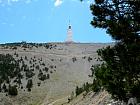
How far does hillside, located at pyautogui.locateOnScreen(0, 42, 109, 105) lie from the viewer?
52.9 meters

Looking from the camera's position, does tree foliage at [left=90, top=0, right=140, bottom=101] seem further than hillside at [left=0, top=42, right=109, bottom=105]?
No

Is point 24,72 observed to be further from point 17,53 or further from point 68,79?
point 17,53

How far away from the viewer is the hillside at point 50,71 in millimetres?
52888

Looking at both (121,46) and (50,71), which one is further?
(50,71)

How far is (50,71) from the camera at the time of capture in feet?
224

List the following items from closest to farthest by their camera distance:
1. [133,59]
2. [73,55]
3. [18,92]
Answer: [133,59], [18,92], [73,55]

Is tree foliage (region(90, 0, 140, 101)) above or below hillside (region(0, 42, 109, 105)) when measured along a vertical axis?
above

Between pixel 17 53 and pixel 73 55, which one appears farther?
pixel 73 55

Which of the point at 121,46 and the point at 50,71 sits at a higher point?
the point at 121,46

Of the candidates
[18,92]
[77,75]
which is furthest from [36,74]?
[18,92]

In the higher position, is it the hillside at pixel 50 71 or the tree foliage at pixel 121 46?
the tree foliage at pixel 121 46

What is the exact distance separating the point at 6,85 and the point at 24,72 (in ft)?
26.2

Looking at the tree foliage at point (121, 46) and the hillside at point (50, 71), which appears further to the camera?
the hillside at point (50, 71)

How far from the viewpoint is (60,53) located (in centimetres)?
8925
